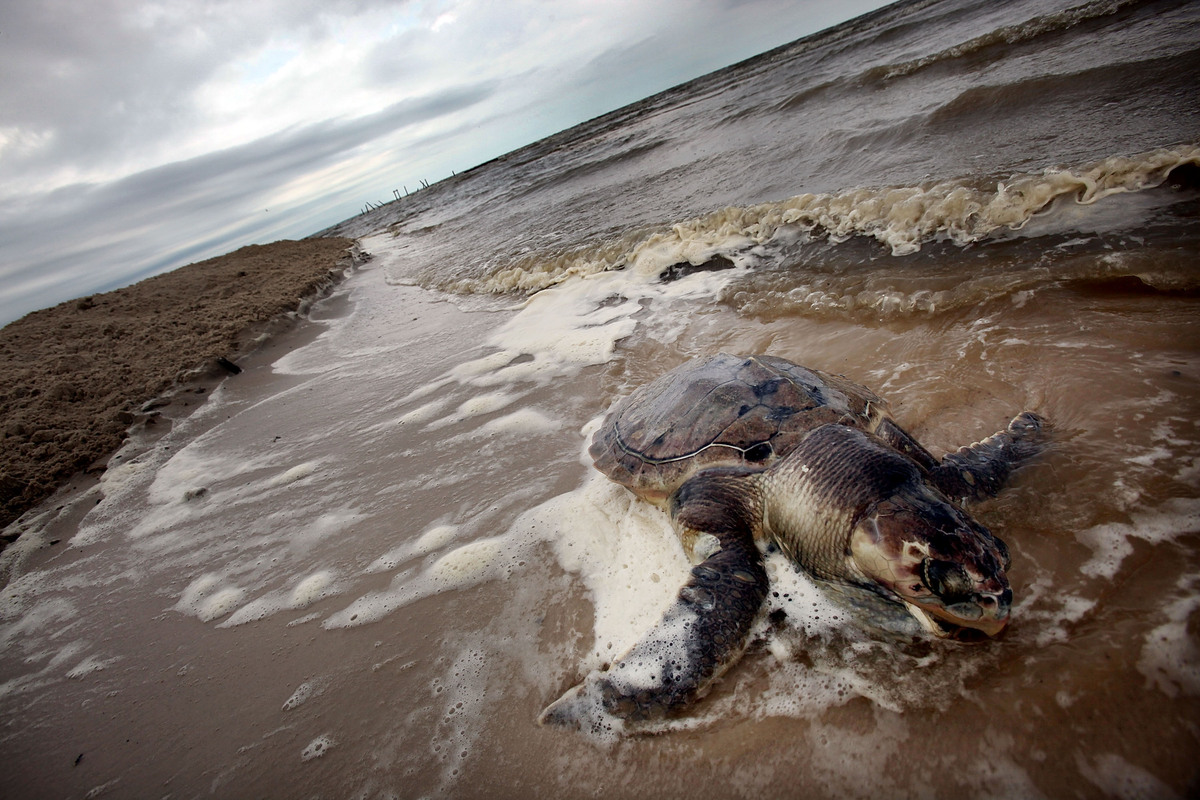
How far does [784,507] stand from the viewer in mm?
2199

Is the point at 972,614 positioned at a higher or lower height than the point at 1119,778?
higher

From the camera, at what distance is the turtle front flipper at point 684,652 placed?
1835 mm

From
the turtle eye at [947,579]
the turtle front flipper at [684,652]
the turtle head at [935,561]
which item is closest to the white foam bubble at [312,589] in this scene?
the turtle front flipper at [684,652]

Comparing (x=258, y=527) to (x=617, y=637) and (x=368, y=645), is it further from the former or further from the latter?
(x=617, y=637)

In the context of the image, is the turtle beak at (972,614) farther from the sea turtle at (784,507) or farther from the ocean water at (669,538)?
the ocean water at (669,538)

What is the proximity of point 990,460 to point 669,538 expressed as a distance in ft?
5.45

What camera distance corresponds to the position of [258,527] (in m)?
3.68

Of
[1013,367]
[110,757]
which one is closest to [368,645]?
[110,757]

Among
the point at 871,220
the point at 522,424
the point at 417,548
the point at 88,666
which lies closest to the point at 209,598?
the point at 88,666

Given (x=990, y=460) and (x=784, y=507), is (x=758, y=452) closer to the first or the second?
(x=784, y=507)

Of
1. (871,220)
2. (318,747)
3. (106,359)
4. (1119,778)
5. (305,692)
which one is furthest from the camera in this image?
(106,359)

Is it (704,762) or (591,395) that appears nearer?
(704,762)

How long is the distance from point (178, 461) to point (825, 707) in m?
6.43

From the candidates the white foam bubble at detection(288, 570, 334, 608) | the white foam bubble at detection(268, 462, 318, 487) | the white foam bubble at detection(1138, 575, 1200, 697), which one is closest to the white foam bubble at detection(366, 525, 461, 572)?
the white foam bubble at detection(288, 570, 334, 608)
